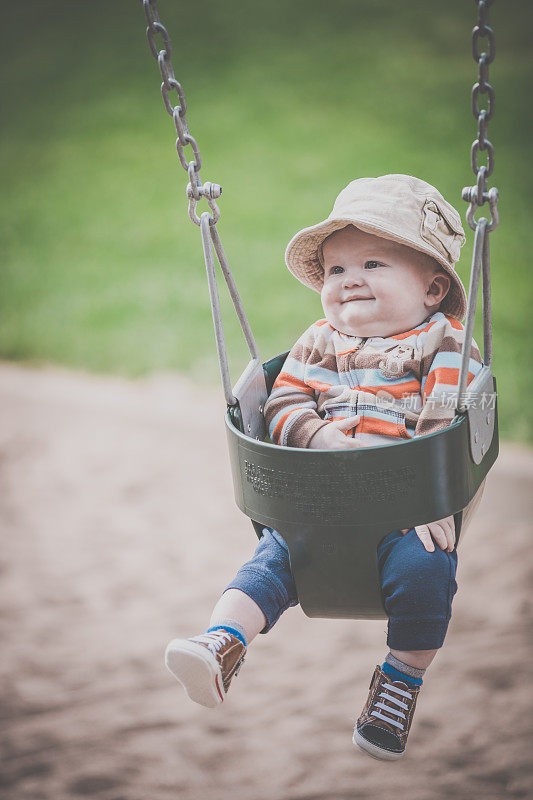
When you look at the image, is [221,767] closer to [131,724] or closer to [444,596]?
[131,724]

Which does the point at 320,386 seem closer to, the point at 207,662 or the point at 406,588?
the point at 406,588

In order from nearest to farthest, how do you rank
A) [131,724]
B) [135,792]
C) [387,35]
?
[135,792] → [131,724] → [387,35]

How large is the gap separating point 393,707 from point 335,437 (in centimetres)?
44

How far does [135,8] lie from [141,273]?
12.4ft

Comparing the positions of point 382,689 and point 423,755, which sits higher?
point 382,689

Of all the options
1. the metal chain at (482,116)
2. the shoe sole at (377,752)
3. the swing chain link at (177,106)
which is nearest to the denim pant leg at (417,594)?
the shoe sole at (377,752)

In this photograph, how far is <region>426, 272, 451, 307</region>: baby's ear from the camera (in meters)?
1.71

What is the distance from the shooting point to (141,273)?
7.32m

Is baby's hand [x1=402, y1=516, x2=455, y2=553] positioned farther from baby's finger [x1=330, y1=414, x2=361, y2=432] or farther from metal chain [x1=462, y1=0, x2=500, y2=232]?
metal chain [x1=462, y1=0, x2=500, y2=232]

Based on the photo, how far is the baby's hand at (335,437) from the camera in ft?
5.21

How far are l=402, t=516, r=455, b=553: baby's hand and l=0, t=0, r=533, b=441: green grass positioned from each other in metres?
4.03

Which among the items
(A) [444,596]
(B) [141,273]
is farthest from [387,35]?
(A) [444,596]

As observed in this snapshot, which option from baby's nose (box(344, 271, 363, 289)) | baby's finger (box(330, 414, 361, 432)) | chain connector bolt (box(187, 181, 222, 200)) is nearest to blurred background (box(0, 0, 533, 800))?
baby's finger (box(330, 414, 361, 432))

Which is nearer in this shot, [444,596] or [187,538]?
[444,596]
